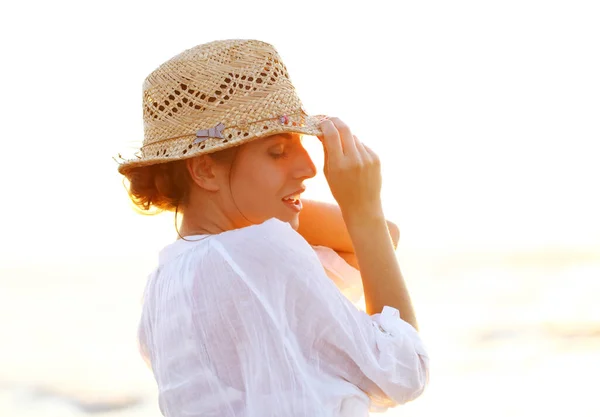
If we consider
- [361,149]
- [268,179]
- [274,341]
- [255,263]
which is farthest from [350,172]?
[274,341]

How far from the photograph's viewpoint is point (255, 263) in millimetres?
1869

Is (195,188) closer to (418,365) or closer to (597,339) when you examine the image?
(418,365)

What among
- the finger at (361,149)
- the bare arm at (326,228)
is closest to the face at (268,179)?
the finger at (361,149)

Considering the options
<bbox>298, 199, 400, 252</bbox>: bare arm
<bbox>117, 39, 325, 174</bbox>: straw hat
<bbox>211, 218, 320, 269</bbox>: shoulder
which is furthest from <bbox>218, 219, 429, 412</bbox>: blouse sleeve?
<bbox>298, 199, 400, 252</bbox>: bare arm

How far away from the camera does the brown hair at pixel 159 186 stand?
212 cm

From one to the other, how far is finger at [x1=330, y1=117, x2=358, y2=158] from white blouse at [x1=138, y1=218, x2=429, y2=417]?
235mm

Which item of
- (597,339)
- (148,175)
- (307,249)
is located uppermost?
(148,175)

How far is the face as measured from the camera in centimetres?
202

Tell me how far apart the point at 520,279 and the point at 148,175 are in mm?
7348

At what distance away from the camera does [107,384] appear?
6.47 meters

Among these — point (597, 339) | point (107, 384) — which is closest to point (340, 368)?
point (107, 384)

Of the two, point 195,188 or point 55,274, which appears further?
point 55,274

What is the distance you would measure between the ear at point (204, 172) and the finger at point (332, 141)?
0.24 m

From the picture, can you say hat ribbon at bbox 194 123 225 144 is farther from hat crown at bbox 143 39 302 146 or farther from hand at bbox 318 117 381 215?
hand at bbox 318 117 381 215
